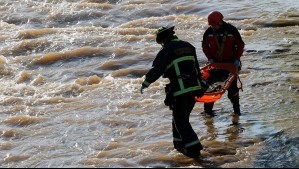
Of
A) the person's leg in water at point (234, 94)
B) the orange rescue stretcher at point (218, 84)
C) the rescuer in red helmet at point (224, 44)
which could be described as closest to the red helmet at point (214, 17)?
the rescuer in red helmet at point (224, 44)

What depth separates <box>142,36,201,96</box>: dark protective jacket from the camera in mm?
8539

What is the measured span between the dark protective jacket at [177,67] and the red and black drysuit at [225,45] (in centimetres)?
164

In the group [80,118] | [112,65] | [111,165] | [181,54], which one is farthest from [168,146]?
[112,65]

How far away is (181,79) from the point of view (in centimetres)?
866

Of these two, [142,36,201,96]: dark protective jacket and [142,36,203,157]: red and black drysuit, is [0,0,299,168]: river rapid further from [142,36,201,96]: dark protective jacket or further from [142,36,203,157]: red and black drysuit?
[142,36,201,96]: dark protective jacket

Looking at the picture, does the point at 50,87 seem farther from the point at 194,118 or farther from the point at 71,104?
the point at 194,118

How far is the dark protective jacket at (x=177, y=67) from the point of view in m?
8.54

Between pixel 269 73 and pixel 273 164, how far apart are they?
191 inches

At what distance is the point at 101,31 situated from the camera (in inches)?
711

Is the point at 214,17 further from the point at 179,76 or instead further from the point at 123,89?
the point at 123,89

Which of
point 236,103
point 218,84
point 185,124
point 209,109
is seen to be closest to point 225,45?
point 218,84

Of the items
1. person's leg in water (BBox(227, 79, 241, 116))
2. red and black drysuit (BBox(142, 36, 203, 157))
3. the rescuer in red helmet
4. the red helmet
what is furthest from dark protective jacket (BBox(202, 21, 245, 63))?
red and black drysuit (BBox(142, 36, 203, 157))

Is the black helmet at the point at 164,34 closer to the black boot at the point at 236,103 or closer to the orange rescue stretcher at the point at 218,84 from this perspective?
the orange rescue stretcher at the point at 218,84

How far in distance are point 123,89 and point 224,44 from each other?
349 centimetres
